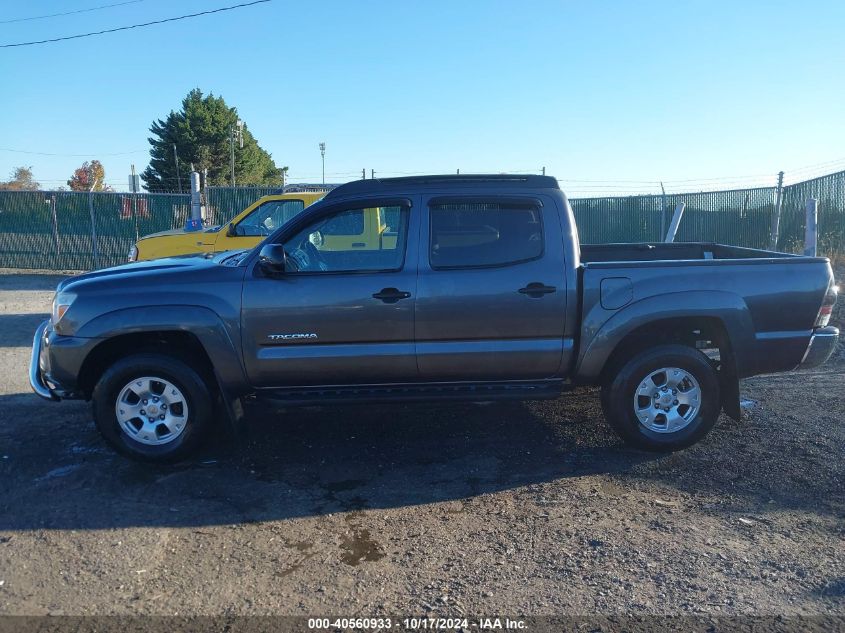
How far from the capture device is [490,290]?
5133 mm

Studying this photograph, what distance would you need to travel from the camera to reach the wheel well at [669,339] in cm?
533

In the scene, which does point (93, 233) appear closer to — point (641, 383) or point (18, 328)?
point (18, 328)

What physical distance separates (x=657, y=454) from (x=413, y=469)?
73.7 inches

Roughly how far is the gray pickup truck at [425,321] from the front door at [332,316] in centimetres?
1

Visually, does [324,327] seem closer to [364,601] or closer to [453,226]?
[453,226]

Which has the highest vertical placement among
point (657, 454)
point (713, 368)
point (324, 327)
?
point (324, 327)

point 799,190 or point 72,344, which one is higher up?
point 799,190

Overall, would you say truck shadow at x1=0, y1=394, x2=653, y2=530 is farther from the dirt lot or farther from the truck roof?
the truck roof

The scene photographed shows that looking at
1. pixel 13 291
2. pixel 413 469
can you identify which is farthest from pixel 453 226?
pixel 13 291

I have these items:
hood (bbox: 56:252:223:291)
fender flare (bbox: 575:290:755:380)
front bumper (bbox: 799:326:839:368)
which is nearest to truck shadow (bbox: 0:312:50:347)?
hood (bbox: 56:252:223:291)

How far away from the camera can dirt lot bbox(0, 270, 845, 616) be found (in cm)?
349

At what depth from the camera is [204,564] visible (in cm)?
379

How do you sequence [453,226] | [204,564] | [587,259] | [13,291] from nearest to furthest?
[204,564]
[453,226]
[587,259]
[13,291]

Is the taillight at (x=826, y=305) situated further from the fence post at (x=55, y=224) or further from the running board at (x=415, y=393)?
the fence post at (x=55, y=224)
